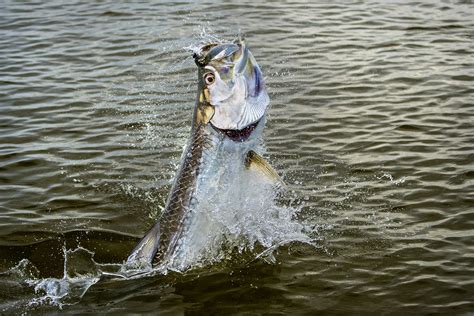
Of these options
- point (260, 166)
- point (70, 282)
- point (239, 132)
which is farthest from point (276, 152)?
point (70, 282)

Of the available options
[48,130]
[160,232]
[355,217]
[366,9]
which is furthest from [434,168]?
[366,9]

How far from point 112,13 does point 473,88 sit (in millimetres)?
8348

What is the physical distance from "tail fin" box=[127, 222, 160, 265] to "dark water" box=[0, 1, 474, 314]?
257mm

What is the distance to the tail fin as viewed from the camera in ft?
21.2

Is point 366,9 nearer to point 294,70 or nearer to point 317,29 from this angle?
point 317,29

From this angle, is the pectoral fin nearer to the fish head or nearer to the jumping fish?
the jumping fish

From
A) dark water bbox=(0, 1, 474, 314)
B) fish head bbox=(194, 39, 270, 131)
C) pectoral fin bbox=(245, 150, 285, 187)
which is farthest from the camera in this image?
dark water bbox=(0, 1, 474, 314)

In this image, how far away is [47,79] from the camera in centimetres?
1285

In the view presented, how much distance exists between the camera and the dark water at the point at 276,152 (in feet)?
22.2

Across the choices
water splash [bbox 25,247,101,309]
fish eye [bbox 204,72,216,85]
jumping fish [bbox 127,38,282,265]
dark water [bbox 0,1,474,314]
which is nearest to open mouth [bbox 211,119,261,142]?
jumping fish [bbox 127,38,282,265]

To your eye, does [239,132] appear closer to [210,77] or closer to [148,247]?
[210,77]

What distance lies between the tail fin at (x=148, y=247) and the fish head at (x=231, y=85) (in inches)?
38.5

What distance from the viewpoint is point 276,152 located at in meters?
9.60

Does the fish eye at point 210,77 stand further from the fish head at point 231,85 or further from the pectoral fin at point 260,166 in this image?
the pectoral fin at point 260,166
